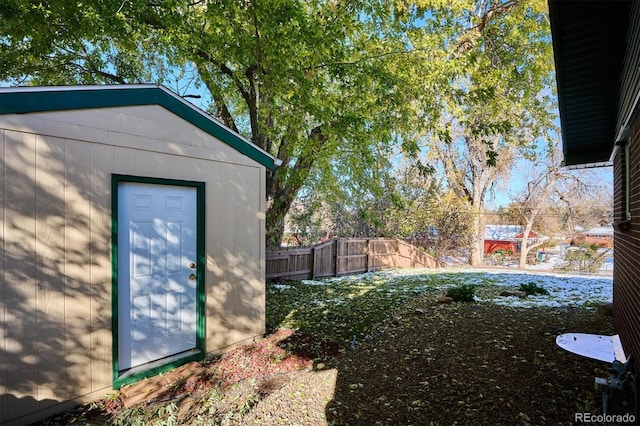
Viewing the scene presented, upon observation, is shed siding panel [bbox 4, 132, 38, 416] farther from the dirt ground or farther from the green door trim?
the green door trim

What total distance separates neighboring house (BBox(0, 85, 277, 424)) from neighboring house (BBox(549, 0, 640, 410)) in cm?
408

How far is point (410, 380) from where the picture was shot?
12.1 ft

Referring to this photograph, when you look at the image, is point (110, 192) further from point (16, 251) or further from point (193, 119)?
point (193, 119)

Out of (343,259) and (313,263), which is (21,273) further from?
(343,259)

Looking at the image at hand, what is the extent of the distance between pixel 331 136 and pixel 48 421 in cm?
632

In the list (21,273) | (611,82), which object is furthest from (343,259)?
(21,273)

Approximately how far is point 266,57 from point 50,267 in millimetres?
4914

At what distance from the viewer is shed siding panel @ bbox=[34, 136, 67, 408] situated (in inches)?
123

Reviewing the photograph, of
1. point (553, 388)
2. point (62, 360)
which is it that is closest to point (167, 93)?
point (62, 360)

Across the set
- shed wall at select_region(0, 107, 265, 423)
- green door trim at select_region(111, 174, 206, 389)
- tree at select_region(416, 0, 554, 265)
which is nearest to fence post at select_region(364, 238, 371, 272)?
tree at select_region(416, 0, 554, 265)

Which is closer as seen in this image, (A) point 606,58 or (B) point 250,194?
(A) point 606,58

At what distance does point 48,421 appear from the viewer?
3084 mm

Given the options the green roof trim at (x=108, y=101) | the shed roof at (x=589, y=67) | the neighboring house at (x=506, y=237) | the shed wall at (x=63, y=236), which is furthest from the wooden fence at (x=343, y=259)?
the neighboring house at (x=506, y=237)

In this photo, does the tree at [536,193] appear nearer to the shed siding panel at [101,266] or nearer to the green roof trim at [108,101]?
the green roof trim at [108,101]
